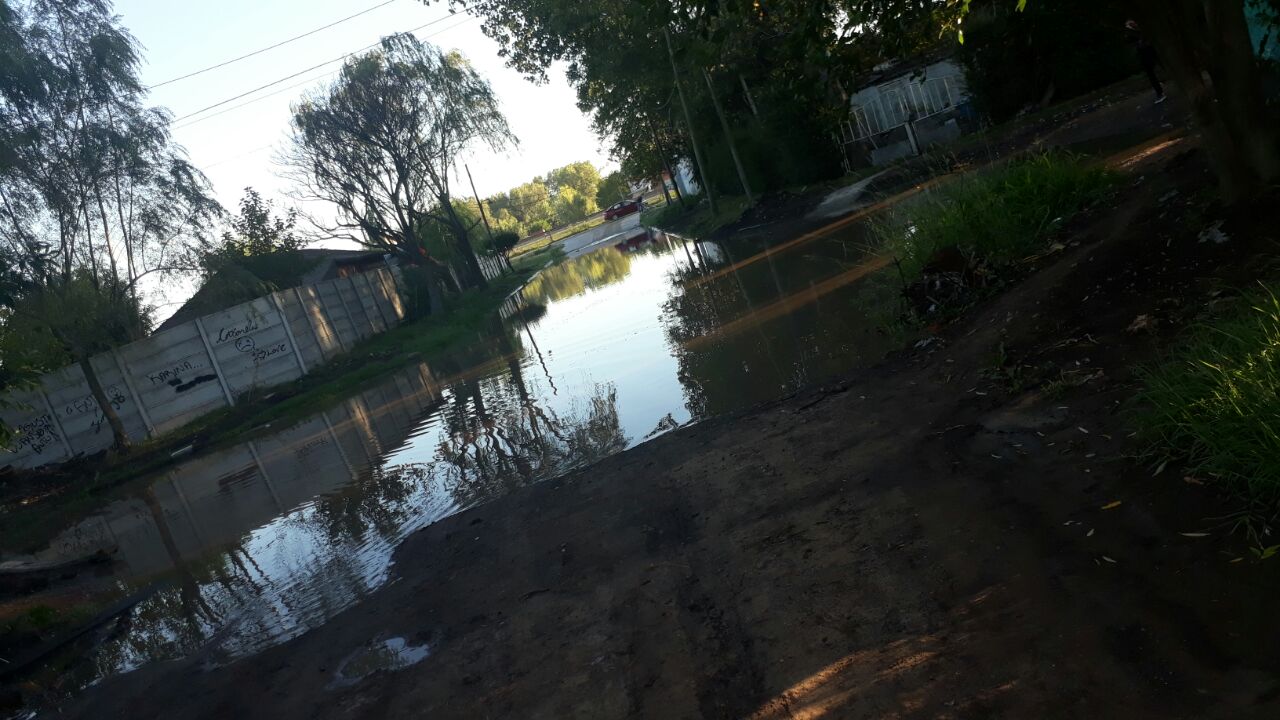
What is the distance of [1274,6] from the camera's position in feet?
22.2

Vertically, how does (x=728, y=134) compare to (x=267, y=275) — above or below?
below

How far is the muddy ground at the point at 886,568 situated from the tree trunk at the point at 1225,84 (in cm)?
38

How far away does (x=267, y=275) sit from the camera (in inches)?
1375

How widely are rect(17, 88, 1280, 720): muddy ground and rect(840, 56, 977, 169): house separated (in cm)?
2152

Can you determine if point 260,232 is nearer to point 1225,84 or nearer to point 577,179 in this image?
point 1225,84

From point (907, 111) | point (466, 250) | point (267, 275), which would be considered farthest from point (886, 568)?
point (466, 250)

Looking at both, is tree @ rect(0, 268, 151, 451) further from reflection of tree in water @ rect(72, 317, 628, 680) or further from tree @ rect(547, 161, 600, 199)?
tree @ rect(547, 161, 600, 199)

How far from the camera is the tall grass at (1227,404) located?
3863mm

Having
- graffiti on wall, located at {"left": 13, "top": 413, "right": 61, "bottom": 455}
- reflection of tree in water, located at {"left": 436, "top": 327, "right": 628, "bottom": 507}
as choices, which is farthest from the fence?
reflection of tree in water, located at {"left": 436, "top": 327, "right": 628, "bottom": 507}

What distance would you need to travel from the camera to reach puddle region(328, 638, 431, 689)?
5129mm

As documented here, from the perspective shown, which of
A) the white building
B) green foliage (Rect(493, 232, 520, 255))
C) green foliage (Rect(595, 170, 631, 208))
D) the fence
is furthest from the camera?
green foliage (Rect(595, 170, 631, 208))

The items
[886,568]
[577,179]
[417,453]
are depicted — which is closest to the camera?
[886,568]

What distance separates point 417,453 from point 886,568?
842cm

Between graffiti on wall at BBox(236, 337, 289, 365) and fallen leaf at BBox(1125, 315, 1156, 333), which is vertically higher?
graffiti on wall at BBox(236, 337, 289, 365)
